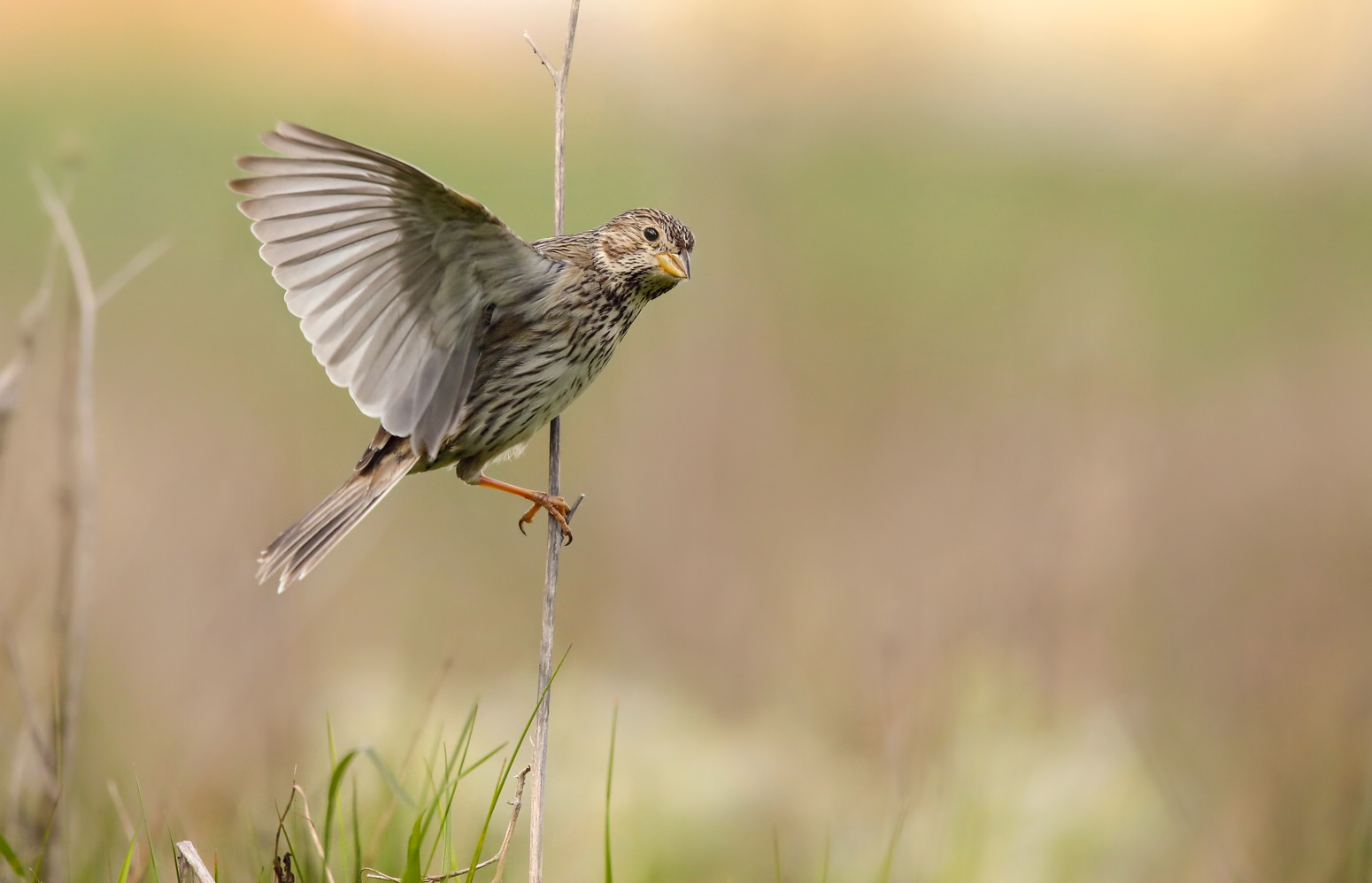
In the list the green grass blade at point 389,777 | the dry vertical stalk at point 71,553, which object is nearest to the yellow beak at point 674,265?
the dry vertical stalk at point 71,553

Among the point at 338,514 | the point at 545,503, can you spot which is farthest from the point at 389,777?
the point at 338,514

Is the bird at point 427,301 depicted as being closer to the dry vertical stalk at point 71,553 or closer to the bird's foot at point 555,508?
the bird's foot at point 555,508

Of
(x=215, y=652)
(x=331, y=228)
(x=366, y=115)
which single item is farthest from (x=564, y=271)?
(x=366, y=115)

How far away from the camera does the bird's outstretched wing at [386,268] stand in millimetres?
2967

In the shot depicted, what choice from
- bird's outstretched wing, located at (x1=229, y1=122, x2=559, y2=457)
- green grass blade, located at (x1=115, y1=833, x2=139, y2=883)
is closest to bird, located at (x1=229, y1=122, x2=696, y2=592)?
bird's outstretched wing, located at (x1=229, y1=122, x2=559, y2=457)

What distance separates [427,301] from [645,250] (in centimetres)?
68

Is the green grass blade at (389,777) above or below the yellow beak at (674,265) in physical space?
below

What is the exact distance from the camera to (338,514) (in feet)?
12.0

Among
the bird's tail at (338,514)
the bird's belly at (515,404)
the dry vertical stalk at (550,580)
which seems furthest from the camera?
the bird's belly at (515,404)

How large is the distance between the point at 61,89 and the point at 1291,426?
19750 mm

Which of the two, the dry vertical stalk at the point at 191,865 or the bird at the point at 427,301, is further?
the bird at the point at 427,301

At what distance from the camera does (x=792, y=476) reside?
7941 millimetres

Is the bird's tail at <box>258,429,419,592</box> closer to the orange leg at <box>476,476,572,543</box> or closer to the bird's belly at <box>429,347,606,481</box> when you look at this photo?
the bird's belly at <box>429,347,606,481</box>

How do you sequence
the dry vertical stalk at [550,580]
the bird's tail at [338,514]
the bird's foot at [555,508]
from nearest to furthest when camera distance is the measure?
the dry vertical stalk at [550,580] < the bird's foot at [555,508] < the bird's tail at [338,514]
